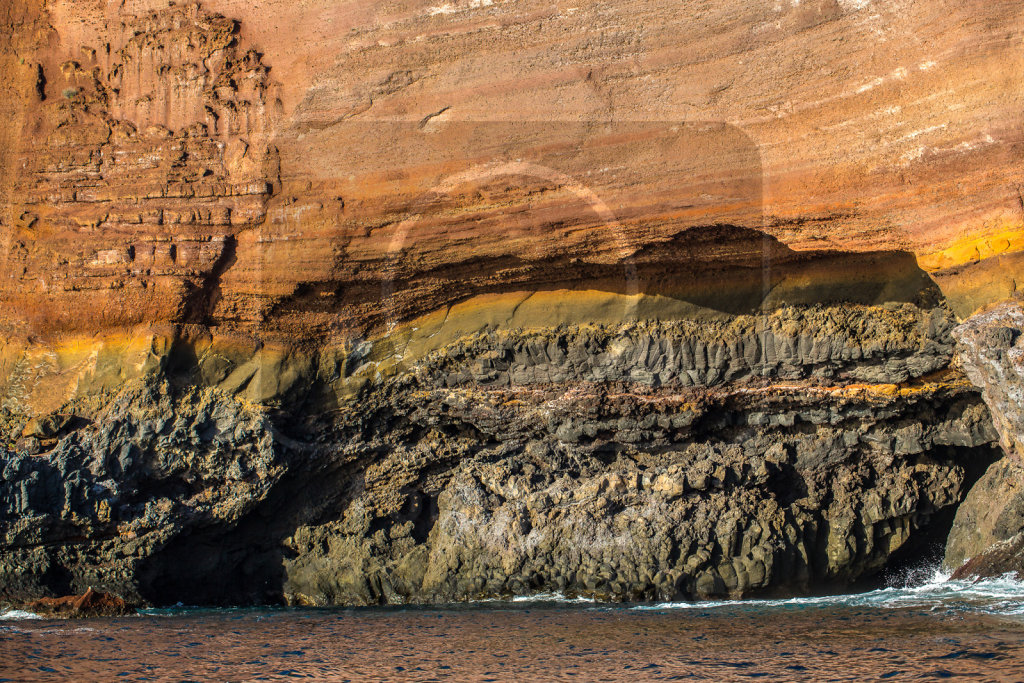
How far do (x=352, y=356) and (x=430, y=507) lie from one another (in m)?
2.01

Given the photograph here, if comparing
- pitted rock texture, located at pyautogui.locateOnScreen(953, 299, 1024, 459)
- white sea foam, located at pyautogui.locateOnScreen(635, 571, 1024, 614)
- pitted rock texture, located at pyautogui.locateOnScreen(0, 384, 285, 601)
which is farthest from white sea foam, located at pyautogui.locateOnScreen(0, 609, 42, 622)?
pitted rock texture, located at pyautogui.locateOnScreen(953, 299, 1024, 459)

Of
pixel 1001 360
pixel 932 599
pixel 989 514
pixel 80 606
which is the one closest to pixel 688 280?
pixel 1001 360

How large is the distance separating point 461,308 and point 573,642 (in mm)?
4527

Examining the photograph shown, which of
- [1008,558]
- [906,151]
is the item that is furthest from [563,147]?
[1008,558]

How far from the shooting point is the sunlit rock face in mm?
8391

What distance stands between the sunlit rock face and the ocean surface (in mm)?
1008

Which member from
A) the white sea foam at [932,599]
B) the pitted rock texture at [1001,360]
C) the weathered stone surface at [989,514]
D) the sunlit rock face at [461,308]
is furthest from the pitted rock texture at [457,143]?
the white sea foam at [932,599]

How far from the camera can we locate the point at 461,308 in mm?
9992

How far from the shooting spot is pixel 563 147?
858 cm

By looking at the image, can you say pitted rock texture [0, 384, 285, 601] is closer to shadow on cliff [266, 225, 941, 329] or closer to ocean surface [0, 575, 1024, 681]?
ocean surface [0, 575, 1024, 681]

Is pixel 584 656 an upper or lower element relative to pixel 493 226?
lower

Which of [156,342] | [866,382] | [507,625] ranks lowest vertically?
[507,625]

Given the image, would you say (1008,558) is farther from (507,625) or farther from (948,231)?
Answer: (507,625)

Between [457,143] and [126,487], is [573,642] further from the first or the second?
[126,487]
